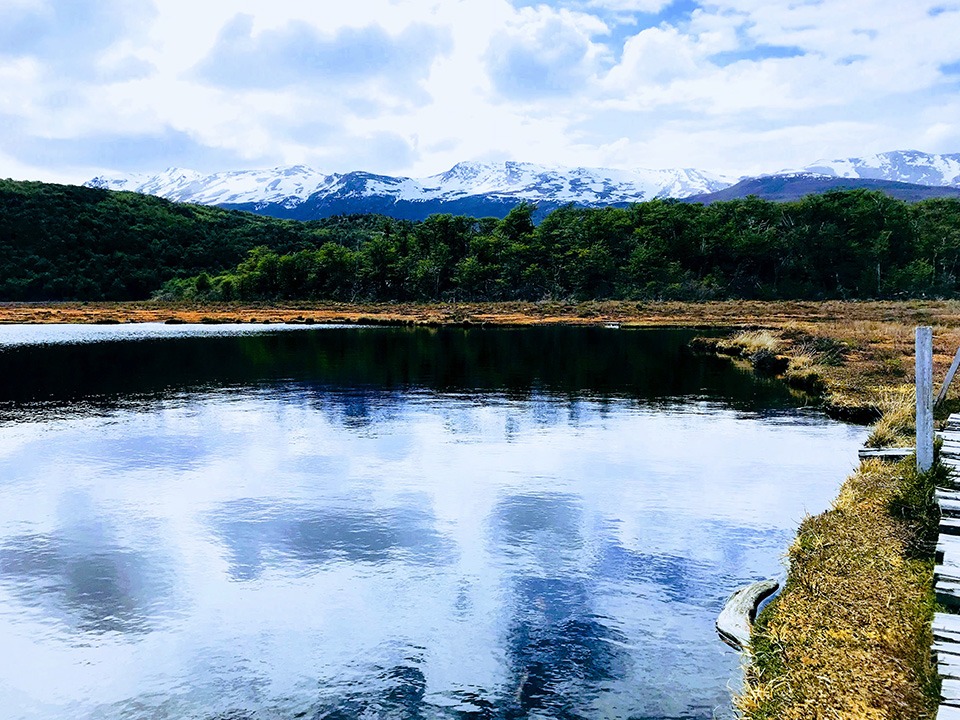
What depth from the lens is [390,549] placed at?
16766 millimetres

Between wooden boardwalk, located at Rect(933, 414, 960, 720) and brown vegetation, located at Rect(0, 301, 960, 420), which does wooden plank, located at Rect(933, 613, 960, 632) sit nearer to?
wooden boardwalk, located at Rect(933, 414, 960, 720)

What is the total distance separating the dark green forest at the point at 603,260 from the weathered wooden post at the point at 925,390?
12291cm

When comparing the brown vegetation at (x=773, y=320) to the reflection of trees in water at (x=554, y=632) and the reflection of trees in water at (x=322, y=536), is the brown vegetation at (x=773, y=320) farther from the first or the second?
the reflection of trees in water at (x=322, y=536)

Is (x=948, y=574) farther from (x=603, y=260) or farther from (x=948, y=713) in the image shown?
(x=603, y=260)

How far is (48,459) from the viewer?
1013 inches

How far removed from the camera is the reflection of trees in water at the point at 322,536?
53.0ft

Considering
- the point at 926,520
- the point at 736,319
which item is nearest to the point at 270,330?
the point at 736,319

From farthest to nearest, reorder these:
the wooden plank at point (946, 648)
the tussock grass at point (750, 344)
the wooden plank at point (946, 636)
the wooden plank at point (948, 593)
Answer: the tussock grass at point (750, 344) < the wooden plank at point (948, 593) < the wooden plank at point (946, 636) < the wooden plank at point (946, 648)

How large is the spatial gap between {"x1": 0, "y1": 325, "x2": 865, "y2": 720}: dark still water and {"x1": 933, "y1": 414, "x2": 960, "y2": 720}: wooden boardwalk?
312cm

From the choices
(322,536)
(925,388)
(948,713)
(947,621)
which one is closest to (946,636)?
(947,621)

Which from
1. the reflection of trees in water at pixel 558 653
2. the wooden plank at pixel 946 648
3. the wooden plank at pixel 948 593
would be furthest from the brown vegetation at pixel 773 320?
the wooden plank at pixel 946 648

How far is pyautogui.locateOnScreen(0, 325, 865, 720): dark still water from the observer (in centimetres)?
1114

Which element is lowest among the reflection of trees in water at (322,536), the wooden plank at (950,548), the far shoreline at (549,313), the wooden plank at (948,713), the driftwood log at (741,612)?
the reflection of trees in water at (322,536)

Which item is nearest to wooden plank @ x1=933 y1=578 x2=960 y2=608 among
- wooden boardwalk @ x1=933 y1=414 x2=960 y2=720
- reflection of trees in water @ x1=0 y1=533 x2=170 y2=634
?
wooden boardwalk @ x1=933 y1=414 x2=960 y2=720
